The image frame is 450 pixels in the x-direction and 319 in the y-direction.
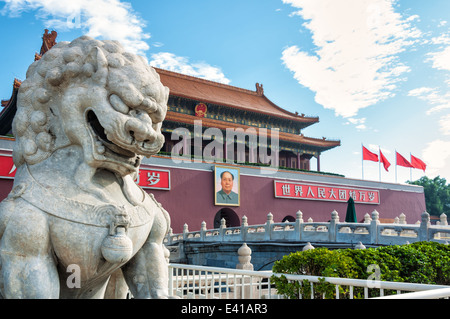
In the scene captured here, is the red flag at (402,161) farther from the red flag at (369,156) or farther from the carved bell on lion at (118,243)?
the carved bell on lion at (118,243)

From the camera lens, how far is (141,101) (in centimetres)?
232

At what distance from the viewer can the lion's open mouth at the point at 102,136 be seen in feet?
7.77

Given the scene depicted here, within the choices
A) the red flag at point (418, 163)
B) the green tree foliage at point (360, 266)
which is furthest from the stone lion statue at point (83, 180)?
the red flag at point (418, 163)

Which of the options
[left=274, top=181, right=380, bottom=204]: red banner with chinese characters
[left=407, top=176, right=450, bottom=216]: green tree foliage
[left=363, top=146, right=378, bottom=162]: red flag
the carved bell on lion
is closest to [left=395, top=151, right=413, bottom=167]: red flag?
[left=363, top=146, right=378, bottom=162]: red flag

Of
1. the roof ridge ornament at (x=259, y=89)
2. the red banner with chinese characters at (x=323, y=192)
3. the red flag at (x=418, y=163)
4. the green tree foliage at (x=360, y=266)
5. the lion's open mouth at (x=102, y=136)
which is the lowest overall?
the green tree foliage at (x=360, y=266)

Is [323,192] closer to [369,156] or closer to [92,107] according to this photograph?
[369,156]

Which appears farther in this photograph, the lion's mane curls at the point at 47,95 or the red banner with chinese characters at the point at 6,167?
the red banner with chinese characters at the point at 6,167

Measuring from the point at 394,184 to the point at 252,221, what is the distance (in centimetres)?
1091

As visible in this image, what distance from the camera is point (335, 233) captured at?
11.9m

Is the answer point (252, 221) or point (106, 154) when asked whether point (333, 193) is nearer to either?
point (252, 221)

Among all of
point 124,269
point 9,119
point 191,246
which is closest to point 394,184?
point 191,246

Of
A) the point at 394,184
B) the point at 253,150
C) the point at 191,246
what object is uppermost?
the point at 253,150

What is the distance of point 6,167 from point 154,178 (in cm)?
537

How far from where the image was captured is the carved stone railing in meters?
10.4
